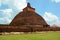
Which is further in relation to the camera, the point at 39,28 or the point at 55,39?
the point at 39,28

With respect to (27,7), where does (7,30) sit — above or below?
below

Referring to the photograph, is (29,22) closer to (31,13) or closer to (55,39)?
(31,13)

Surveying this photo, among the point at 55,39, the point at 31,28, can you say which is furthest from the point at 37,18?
the point at 55,39

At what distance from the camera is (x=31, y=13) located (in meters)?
31.2

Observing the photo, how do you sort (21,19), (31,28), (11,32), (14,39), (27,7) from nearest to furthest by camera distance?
1. (14,39)
2. (11,32)
3. (31,28)
4. (21,19)
5. (27,7)

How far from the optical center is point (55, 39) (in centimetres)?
1988

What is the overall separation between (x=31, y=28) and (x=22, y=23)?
148 inches

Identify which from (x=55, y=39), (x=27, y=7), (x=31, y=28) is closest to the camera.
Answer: (x=55, y=39)

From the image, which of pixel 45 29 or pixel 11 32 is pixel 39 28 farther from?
pixel 11 32

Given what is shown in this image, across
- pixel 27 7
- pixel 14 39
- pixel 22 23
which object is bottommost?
pixel 14 39

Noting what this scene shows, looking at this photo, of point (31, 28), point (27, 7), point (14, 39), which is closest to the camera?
point (14, 39)

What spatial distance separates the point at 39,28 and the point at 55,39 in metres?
7.88

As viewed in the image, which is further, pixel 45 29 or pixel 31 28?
pixel 45 29

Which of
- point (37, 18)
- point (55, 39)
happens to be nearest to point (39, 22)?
point (37, 18)
